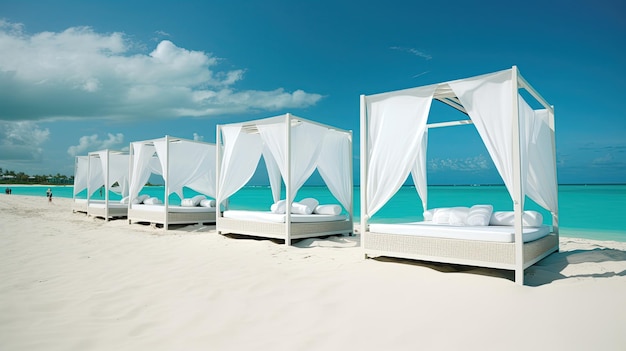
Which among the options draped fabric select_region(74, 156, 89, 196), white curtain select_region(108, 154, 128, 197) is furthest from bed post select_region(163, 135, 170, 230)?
draped fabric select_region(74, 156, 89, 196)

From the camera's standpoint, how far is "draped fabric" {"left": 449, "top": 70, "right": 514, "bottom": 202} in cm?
403

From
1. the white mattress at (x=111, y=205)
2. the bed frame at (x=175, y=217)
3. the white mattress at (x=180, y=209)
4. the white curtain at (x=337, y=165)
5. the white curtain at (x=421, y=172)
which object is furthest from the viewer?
the white mattress at (x=111, y=205)

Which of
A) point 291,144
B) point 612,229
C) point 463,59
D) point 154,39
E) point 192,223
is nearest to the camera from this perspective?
point 291,144

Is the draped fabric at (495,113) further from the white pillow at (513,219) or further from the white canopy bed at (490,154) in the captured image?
the white pillow at (513,219)

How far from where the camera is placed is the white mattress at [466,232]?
13.3ft

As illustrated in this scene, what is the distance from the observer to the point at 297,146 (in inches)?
279

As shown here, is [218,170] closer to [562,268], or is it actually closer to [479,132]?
[479,132]

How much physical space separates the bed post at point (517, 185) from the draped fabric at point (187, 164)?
7.66 metres

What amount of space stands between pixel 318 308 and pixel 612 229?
11.4 meters

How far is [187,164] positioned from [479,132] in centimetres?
756

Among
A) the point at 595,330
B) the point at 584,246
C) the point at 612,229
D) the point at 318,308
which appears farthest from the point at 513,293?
the point at 612,229

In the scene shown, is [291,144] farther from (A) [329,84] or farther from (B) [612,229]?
(A) [329,84]

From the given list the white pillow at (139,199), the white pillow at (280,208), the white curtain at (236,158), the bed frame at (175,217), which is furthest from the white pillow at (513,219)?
the white pillow at (139,199)

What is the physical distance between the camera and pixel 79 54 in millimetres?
16266
